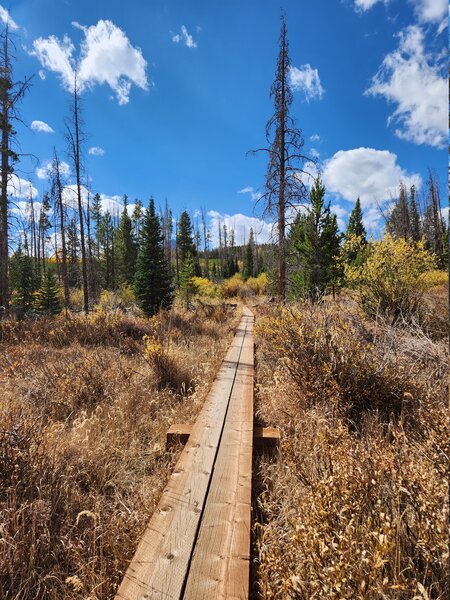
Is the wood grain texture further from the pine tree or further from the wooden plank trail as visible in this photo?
the pine tree

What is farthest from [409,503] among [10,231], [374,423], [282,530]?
[10,231]

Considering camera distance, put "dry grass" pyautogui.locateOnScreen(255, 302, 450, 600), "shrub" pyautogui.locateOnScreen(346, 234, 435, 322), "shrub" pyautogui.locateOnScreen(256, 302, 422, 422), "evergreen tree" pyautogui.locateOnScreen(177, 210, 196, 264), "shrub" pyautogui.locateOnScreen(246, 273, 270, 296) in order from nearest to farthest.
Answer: "dry grass" pyautogui.locateOnScreen(255, 302, 450, 600), "shrub" pyautogui.locateOnScreen(256, 302, 422, 422), "shrub" pyautogui.locateOnScreen(346, 234, 435, 322), "shrub" pyautogui.locateOnScreen(246, 273, 270, 296), "evergreen tree" pyautogui.locateOnScreen(177, 210, 196, 264)

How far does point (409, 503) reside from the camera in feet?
5.37

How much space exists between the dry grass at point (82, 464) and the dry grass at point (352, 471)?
3.21ft

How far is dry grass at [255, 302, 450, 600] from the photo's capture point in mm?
1353

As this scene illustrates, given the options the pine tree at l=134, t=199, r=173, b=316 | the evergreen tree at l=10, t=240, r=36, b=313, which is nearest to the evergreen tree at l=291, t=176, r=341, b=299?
the pine tree at l=134, t=199, r=173, b=316

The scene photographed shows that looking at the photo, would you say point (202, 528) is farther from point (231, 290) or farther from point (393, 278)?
point (231, 290)

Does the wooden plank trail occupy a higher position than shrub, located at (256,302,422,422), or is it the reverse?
shrub, located at (256,302,422,422)

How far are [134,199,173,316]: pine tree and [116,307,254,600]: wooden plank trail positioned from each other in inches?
548

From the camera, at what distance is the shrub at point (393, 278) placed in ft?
22.8

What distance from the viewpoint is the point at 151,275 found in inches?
671

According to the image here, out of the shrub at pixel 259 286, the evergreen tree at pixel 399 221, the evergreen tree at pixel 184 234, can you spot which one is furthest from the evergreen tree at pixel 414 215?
the evergreen tree at pixel 184 234

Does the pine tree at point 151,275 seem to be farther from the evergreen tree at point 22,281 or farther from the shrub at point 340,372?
the evergreen tree at point 22,281

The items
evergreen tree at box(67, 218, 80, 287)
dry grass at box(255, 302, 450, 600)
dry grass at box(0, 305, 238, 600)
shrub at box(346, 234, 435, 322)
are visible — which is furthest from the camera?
evergreen tree at box(67, 218, 80, 287)
